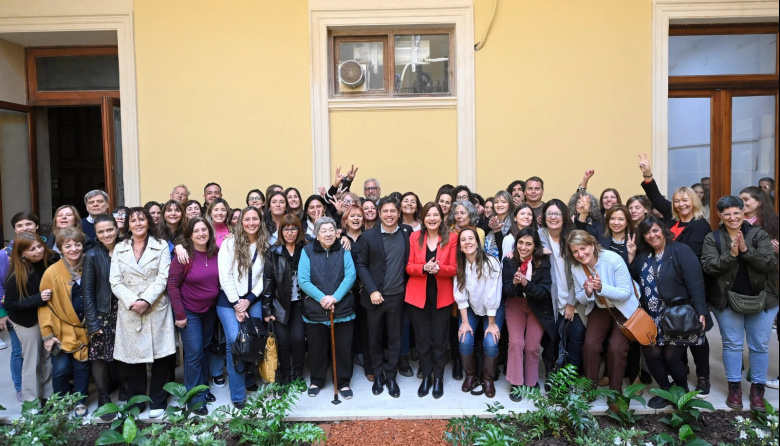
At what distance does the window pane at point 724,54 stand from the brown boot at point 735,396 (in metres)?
4.74

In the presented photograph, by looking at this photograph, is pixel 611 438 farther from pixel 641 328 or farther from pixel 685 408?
pixel 641 328

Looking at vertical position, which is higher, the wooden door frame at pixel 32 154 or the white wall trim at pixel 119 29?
the white wall trim at pixel 119 29

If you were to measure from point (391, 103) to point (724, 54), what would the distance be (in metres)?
4.83

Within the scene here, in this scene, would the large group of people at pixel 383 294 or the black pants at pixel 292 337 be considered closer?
the large group of people at pixel 383 294

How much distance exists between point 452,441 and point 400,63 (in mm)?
5272

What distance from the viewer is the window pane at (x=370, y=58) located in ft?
24.4

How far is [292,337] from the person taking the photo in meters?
5.01

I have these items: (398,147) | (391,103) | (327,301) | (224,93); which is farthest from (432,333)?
(224,93)

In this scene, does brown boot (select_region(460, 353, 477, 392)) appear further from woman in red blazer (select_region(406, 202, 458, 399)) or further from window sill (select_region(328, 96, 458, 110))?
window sill (select_region(328, 96, 458, 110))

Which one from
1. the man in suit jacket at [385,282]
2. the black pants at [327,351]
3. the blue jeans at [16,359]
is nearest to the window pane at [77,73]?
the blue jeans at [16,359]

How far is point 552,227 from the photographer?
4914 millimetres

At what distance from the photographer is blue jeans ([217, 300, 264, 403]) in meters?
4.68

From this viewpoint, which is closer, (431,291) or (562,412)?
(562,412)

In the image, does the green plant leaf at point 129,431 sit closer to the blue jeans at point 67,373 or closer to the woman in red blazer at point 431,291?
the blue jeans at point 67,373
